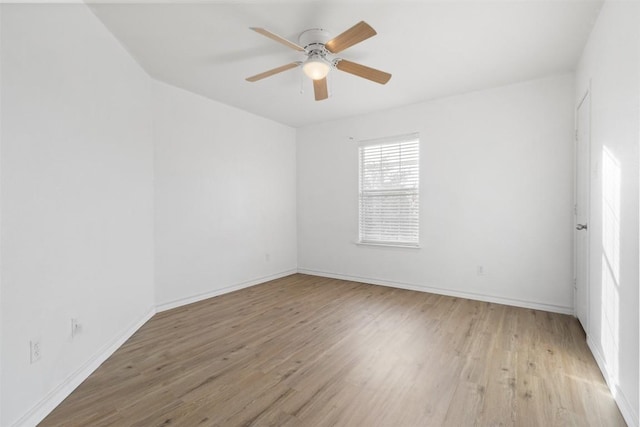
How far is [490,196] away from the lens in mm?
3723

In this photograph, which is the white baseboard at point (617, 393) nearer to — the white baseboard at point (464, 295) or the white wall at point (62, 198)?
the white baseboard at point (464, 295)

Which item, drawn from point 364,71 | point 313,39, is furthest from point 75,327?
point 364,71

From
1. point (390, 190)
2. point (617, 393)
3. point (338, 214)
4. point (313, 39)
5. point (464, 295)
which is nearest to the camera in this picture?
point (617, 393)

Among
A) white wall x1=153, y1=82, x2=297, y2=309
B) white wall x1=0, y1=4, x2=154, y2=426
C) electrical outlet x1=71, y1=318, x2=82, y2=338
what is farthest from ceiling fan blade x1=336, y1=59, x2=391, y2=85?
electrical outlet x1=71, y1=318, x2=82, y2=338

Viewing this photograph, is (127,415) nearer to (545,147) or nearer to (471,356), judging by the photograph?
(471,356)

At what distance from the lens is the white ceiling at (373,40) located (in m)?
2.20

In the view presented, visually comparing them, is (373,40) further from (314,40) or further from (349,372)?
(349,372)

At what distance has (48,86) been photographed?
6.11 feet

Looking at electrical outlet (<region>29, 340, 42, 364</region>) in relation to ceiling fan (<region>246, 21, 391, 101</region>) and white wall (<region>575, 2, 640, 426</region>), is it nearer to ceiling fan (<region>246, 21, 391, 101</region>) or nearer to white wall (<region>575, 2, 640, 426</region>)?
ceiling fan (<region>246, 21, 391, 101</region>)

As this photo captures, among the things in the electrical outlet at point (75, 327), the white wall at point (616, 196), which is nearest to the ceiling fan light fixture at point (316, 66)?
the white wall at point (616, 196)

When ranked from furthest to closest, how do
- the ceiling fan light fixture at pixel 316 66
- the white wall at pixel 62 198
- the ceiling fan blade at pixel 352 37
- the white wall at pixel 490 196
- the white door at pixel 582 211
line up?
the white wall at pixel 490 196
the white door at pixel 582 211
the ceiling fan light fixture at pixel 316 66
the ceiling fan blade at pixel 352 37
the white wall at pixel 62 198

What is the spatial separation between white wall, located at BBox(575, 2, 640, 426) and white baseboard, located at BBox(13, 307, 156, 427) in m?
3.17

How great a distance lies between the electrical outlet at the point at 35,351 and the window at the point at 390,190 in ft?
12.7

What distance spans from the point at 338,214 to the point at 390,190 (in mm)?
989
